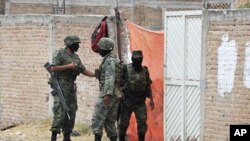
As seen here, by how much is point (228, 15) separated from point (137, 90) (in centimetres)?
179

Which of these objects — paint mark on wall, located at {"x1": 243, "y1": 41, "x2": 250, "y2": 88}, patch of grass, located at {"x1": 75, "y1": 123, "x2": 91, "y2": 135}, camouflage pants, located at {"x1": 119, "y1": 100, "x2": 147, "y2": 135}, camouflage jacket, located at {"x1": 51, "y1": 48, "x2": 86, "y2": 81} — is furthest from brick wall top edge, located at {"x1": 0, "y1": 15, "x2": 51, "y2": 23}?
paint mark on wall, located at {"x1": 243, "y1": 41, "x2": 250, "y2": 88}

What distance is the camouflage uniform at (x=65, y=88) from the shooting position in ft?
35.8

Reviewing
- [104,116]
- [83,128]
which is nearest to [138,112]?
[104,116]

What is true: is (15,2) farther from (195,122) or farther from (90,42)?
(195,122)

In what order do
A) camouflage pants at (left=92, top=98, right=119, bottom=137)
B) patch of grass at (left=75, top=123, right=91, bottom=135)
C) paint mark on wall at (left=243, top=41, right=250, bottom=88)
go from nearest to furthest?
paint mark on wall at (left=243, top=41, right=250, bottom=88), camouflage pants at (left=92, top=98, right=119, bottom=137), patch of grass at (left=75, top=123, right=91, bottom=135)

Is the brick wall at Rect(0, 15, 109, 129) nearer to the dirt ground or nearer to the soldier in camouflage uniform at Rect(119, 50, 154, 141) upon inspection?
the dirt ground

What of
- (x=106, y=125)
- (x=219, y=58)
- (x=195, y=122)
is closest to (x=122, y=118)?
(x=106, y=125)

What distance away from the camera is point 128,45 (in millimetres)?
11961

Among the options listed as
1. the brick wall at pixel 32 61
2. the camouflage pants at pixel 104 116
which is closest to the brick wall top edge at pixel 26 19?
the brick wall at pixel 32 61

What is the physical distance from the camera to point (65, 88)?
432 inches

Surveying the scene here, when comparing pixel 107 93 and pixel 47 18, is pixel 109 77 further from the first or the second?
pixel 47 18

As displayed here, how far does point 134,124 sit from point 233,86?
2.59m

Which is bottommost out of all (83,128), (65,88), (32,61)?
(83,128)

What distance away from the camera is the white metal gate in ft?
34.3
